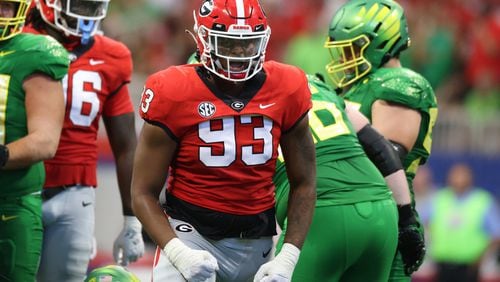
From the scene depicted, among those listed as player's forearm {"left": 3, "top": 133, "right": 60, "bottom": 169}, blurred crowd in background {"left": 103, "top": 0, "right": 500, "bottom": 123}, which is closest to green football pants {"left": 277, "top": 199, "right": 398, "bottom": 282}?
player's forearm {"left": 3, "top": 133, "right": 60, "bottom": 169}

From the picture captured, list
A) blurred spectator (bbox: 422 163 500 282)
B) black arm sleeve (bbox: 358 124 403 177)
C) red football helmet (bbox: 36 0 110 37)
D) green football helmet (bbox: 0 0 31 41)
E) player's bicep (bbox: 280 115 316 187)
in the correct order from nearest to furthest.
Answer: player's bicep (bbox: 280 115 316 187), green football helmet (bbox: 0 0 31 41), black arm sleeve (bbox: 358 124 403 177), red football helmet (bbox: 36 0 110 37), blurred spectator (bbox: 422 163 500 282)

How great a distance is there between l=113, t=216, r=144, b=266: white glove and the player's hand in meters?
1.60

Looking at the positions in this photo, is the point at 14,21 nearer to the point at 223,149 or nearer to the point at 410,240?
the point at 223,149

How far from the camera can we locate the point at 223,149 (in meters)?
5.20

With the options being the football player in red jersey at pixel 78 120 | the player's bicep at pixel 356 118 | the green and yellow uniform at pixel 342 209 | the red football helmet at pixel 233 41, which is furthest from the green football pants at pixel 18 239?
the player's bicep at pixel 356 118

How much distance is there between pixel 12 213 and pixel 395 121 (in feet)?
6.74

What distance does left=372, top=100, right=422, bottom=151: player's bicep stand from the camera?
254 inches

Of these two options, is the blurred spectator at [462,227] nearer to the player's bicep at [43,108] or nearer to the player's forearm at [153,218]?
the player's bicep at [43,108]

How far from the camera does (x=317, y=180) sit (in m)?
5.93

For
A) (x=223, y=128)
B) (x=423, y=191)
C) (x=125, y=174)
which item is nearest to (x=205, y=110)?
(x=223, y=128)

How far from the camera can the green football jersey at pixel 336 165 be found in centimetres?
595

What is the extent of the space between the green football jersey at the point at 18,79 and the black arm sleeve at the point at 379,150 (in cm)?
156

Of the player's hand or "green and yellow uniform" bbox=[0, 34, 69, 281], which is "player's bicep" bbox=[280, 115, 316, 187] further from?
"green and yellow uniform" bbox=[0, 34, 69, 281]

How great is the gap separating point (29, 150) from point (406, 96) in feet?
6.61
